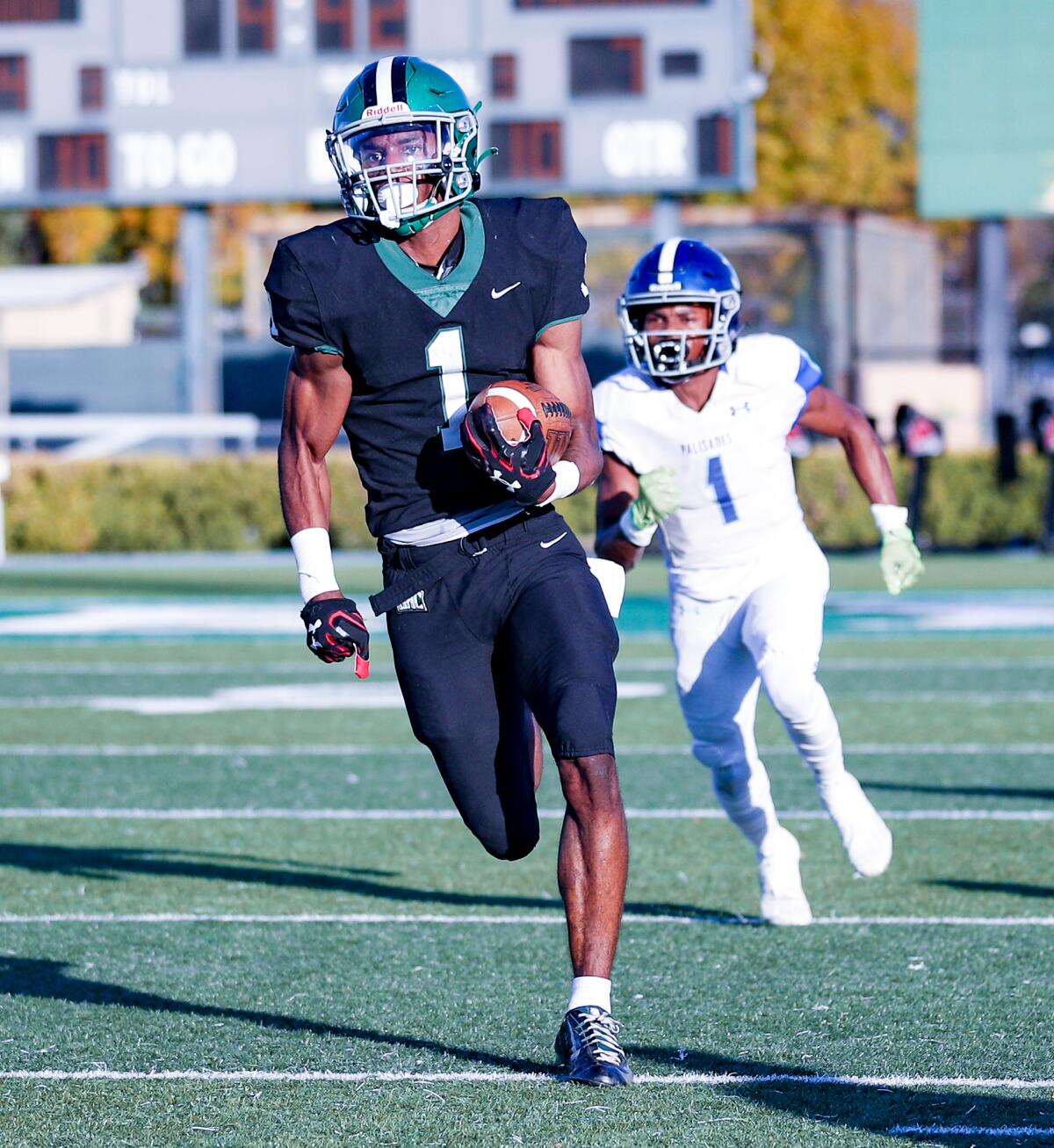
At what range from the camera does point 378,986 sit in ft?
16.2

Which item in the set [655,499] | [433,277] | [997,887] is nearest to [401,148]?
[433,277]

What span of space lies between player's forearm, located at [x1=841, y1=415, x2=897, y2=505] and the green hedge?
45.6 feet

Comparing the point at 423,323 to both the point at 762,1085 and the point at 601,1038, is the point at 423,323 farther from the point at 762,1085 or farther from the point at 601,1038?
the point at 762,1085

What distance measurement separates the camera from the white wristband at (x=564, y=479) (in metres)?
4.25

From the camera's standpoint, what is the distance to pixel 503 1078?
13.5 feet

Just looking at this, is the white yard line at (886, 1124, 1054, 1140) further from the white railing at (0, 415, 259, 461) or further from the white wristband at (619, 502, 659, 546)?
the white railing at (0, 415, 259, 461)

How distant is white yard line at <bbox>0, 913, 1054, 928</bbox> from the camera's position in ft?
18.4

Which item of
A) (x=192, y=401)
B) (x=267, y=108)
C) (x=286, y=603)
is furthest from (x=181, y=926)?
(x=192, y=401)

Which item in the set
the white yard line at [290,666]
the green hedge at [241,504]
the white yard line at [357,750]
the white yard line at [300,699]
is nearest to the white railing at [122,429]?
the green hedge at [241,504]

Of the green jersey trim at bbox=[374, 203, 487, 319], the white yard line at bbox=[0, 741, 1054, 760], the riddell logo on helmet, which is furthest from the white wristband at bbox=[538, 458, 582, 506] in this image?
the white yard line at bbox=[0, 741, 1054, 760]

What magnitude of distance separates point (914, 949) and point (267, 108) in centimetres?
1514

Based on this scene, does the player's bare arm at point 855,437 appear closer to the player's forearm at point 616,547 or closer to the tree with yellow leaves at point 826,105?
the player's forearm at point 616,547

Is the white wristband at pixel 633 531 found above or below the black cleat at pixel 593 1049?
above

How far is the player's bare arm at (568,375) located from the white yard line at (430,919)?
1.68 meters
